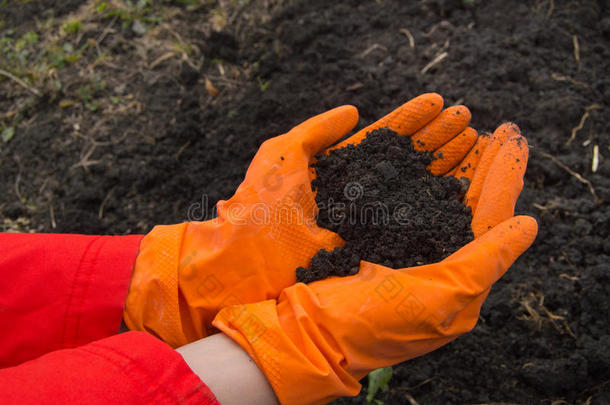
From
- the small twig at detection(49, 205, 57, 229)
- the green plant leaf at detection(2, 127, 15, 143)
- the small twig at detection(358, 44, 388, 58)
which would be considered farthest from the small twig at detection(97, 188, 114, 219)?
the small twig at detection(358, 44, 388, 58)

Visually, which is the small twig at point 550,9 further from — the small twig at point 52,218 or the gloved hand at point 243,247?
the small twig at point 52,218

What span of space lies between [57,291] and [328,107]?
1676mm

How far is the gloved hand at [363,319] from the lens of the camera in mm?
1438

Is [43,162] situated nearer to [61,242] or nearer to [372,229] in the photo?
[61,242]

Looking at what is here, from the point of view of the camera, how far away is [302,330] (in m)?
1.48

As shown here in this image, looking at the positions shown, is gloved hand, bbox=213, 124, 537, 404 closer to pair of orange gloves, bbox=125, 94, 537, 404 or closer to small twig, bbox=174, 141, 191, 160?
pair of orange gloves, bbox=125, 94, 537, 404

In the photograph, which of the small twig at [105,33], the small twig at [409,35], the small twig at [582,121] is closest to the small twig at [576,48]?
the small twig at [582,121]

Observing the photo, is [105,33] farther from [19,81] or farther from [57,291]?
[57,291]

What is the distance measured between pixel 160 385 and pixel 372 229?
2.98 ft

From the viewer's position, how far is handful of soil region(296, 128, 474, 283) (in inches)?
67.1

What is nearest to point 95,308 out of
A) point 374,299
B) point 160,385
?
point 160,385

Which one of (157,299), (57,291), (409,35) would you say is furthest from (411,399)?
(409,35)

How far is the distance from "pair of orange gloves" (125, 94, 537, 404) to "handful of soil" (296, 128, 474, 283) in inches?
2.0

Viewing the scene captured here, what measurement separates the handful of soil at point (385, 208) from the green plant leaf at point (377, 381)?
579 millimetres
